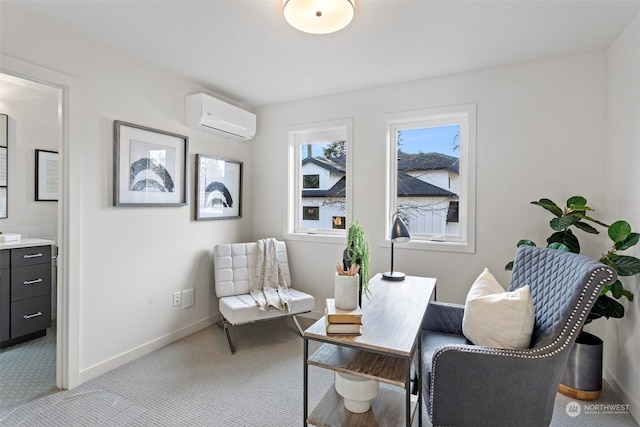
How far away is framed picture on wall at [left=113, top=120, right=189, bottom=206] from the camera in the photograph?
240 centimetres

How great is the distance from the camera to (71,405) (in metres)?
1.95

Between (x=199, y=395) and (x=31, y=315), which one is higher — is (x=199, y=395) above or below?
below

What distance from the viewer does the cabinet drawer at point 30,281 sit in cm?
268

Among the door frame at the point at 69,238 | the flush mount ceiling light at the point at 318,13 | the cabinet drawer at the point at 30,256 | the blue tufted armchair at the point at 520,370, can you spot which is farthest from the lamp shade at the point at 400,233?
the cabinet drawer at the point at 30,256

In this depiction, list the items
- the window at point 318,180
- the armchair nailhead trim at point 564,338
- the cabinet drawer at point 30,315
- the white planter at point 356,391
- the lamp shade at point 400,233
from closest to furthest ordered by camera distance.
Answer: the armchair nailhead trim at point 564,338 < the white planter at point 356,391 < the lamp shade at point 400,233 < the cabinet drawer at point 30,315 < the window at point 318,180

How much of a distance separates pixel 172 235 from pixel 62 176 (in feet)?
3.10

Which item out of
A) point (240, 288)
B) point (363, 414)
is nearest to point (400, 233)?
point (363, 414)

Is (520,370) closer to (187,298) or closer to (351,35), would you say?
(351,35)

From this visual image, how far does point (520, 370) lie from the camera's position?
1.33 metres

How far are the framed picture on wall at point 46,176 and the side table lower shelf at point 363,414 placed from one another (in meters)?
3.37

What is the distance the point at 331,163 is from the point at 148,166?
173 centimetres

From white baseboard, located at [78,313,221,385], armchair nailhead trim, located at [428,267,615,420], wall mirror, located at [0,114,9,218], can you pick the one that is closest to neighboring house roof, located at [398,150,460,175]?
armchair nailhead trim, located at [428,267,615,420]

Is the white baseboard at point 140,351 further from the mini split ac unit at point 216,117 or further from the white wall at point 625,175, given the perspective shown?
the white wall at point 625,175

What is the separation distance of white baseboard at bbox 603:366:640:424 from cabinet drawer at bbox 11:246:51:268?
4.43 m
